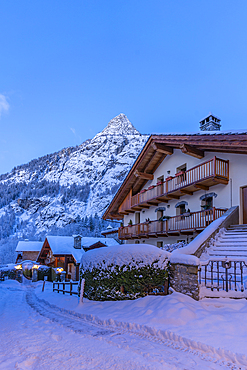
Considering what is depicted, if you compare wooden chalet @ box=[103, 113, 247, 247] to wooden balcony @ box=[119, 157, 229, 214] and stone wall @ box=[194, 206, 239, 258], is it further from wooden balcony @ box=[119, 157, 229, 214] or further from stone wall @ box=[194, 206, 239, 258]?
stone wall @ box=[194, 206, 239, 258]

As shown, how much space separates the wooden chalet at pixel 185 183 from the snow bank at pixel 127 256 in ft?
18.7

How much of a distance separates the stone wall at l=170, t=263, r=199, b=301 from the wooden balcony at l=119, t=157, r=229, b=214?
22.4 feet

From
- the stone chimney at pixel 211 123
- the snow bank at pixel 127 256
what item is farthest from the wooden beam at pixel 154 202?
the snow bank at pixel 127 256

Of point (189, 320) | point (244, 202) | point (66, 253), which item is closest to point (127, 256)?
point (189, 320)

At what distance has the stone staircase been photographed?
10.1 meters

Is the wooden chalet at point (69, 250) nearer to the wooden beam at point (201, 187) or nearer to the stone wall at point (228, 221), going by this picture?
the wooden beam at point (201, 187)

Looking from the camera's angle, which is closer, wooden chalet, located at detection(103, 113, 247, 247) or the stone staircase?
the stone staircase

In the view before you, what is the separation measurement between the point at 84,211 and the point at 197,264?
398 ft

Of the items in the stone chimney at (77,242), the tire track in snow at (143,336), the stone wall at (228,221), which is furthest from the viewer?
the stone chimney at (77,242)

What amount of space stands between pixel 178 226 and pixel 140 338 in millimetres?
11724

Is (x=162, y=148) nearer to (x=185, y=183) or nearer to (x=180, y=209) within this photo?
(x=185, y=183)

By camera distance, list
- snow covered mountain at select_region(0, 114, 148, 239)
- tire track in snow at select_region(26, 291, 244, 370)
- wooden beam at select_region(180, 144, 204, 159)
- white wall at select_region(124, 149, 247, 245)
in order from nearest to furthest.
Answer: tire track in snow at select_region(26, 291, 244, 370) < white wall at select_region(124, 149, 247, 245) < wooden beam at select_region(180, 144, 204, 159) < snow covered mountain at select_region(0, 114, 148, 239)

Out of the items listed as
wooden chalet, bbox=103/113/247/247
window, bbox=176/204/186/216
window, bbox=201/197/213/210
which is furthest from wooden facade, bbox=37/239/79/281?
window, bbox=201/197/213/210

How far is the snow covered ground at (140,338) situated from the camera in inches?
186
